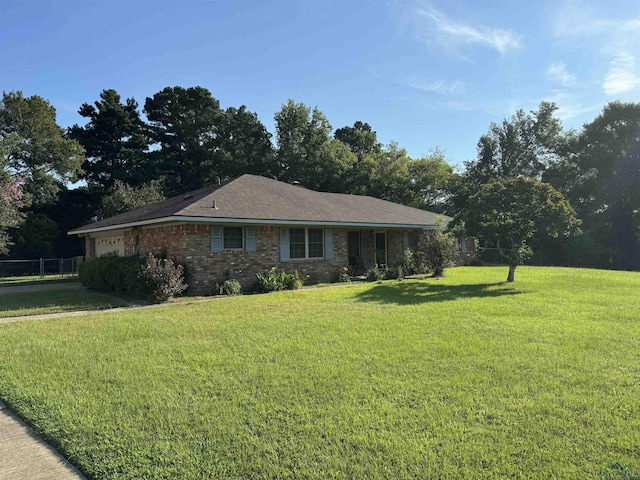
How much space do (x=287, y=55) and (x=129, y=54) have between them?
525 cm

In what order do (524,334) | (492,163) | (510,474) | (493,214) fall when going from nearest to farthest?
(510,474)
(524,334)
(493,214)
(492,163)

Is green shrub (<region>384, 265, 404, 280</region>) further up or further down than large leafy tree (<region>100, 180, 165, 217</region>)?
further down

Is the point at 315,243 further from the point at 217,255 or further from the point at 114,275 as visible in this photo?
the point at 114,275

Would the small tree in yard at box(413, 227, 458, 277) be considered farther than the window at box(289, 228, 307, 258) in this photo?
Yes

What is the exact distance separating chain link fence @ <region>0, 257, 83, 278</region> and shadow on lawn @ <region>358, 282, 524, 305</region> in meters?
21.2

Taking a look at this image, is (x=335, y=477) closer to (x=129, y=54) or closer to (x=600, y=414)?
(x=600, y=414)

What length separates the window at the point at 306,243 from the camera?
634 inches

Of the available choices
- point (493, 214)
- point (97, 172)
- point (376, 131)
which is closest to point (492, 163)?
point (376, 131)

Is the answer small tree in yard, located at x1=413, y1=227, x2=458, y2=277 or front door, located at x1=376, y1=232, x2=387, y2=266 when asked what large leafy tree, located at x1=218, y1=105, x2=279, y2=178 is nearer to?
front door, located at x1=376, y1=232, x2=387, y2=266

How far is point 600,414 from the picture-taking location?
3.72 metres

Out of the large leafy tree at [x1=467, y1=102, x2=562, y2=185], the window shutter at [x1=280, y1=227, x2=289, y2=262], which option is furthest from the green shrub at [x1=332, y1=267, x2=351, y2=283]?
A: the large leafy tree at [x1=467, y1=102, x2=562, y2=185]

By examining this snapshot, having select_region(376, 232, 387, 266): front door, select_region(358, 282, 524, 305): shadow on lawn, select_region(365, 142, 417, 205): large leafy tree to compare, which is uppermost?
select_region(365, 142, 417, 205): large leafy tree

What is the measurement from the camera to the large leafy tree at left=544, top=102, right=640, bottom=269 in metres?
32.3

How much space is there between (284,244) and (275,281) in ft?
6.15
